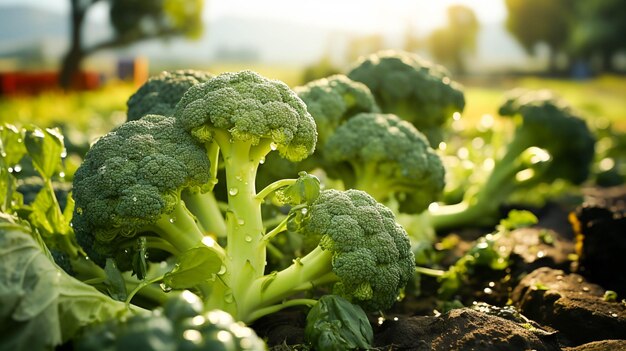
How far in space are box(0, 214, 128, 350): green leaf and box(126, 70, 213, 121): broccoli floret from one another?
104 centimetres

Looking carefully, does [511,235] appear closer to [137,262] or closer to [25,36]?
[137,262]

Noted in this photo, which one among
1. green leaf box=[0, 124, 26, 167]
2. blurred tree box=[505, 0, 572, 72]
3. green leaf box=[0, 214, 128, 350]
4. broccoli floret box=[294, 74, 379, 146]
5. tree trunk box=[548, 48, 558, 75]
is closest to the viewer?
green leaf box=[0, 214, 128, 350]

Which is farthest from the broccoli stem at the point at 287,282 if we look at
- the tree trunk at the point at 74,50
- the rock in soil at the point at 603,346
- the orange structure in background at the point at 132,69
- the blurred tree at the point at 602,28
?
the blurred tree at the point at 602,28

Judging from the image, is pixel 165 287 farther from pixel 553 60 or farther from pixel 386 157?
pixel 553 60

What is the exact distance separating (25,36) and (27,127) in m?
217

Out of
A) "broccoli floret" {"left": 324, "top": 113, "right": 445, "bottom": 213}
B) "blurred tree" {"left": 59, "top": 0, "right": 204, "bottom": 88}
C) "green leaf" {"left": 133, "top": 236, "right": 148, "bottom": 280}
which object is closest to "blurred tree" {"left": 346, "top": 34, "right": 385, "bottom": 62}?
"blurred tree" {"left": 59, "top": 0, "right": 204, "bottom": 88}

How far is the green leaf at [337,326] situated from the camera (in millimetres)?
2070

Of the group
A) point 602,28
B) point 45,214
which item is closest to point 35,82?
point 45,214

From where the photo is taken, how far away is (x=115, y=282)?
7.12ft

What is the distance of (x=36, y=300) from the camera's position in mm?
1711

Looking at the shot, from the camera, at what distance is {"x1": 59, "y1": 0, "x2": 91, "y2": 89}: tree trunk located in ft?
71.4

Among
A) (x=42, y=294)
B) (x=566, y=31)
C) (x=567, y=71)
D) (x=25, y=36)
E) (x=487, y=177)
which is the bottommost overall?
(x=25, y=36)

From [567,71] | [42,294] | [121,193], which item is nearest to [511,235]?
[121,193]

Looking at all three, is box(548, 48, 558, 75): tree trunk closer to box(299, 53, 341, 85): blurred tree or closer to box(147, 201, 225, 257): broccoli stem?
box(299, 53, 341, 85): blurred tree
